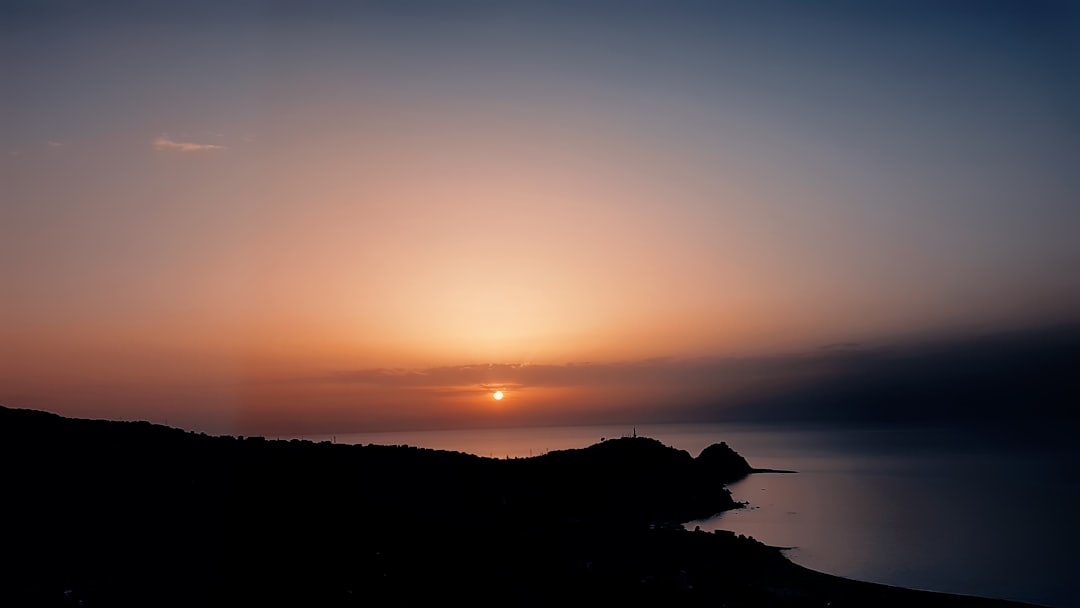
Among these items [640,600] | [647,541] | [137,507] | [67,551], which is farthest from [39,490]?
[647,541]

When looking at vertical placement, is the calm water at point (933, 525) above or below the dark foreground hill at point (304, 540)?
below

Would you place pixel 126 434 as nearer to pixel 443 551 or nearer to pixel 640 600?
pixel 443 551

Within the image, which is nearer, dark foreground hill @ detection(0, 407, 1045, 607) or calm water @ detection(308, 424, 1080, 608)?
dark foreground hill @ detection(0, 407, 1045, 607)

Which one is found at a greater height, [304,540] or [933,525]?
[304,540]

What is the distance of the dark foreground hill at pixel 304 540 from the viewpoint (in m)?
23.4

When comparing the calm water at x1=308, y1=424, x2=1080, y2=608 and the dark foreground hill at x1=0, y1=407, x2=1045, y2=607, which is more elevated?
the dark foreground hill at x1=0, y1=407, x2=1045, y2=607

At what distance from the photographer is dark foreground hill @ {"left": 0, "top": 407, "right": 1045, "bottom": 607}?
23.4 meters

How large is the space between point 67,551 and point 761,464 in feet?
571

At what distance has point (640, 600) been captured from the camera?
27.5m

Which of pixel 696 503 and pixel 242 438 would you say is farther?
pixel 696 503

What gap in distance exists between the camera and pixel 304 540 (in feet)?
92.1

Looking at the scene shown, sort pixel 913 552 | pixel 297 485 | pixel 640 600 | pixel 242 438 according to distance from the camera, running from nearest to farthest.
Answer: pixel 640 600 → pixel 297 485 → pixel 242 438 → pixel 913 552

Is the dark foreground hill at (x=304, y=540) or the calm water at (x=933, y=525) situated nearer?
the dark foreground hill at (x=304, y=540)

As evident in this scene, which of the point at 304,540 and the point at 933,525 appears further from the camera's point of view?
the point at 933,525
